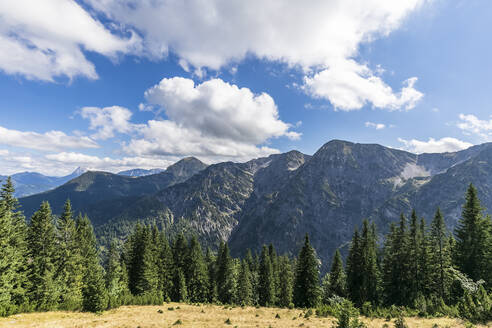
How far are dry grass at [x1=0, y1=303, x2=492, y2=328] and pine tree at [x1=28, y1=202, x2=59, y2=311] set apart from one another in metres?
8.12

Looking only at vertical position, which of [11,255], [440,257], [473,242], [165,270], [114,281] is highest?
[473,242]

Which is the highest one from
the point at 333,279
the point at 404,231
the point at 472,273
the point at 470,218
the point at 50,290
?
the point at 470,218

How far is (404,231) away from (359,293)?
14.0 meters

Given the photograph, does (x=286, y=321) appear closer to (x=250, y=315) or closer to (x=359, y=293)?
(x=250, y=315)

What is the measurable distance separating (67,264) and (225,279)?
39016 millimetres

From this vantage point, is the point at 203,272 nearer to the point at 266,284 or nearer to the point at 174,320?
the point at 266,284

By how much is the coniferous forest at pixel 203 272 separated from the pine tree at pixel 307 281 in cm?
18

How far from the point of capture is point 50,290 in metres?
29.7

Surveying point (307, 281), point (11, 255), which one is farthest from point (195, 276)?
point (11, 255)

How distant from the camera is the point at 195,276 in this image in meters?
58.6

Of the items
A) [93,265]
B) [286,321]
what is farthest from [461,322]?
[93,265]

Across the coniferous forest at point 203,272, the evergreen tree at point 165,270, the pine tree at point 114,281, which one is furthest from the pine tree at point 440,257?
the evergreen tree at point 165,270

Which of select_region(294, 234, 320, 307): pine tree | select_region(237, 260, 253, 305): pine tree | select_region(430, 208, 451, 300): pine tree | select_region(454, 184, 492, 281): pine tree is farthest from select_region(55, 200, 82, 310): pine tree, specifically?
select_region(454, 184, 492, 281): pine tree

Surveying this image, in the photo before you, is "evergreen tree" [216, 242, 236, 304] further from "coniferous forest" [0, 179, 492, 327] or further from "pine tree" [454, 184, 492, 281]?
"pine tree" [454, 184, 492, 281]
